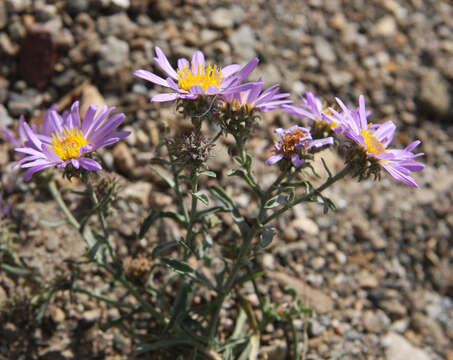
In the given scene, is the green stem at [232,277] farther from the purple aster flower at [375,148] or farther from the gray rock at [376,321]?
the gray rock at [376,321]

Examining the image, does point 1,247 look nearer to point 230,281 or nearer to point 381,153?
point 230,281

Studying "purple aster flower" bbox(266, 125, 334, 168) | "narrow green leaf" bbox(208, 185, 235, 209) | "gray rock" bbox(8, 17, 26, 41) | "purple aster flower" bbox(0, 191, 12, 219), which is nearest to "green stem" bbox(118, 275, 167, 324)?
"narrow green leaf" bbox(208, 185, 235, 209)

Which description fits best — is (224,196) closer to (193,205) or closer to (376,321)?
(193,205)

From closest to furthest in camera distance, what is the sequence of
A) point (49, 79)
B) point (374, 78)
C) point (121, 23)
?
point (49, 79)
point (121, 23)
point (374, 78)

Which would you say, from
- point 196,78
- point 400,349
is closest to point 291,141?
point 196,78

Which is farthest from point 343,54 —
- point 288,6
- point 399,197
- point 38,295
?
point 38,295

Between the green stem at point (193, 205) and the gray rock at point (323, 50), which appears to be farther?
the gray rock at point (323, 50)

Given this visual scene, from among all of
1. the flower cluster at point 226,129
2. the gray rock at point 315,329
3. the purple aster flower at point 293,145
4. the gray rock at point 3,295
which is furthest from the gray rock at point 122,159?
the gray rock at point 315,329
